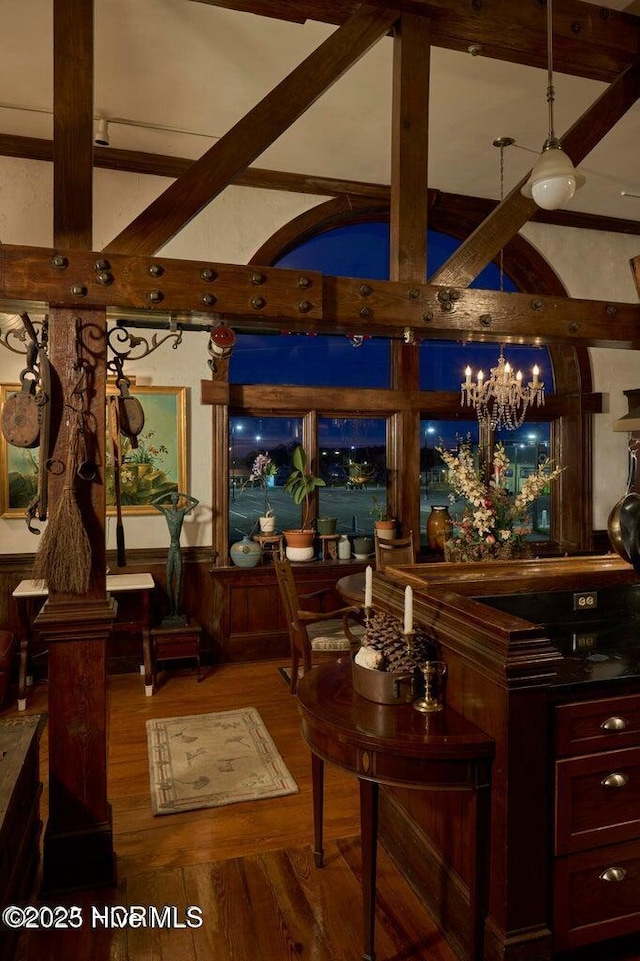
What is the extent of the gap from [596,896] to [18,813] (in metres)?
1.89

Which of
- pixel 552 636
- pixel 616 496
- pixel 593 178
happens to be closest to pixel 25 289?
pixel 552 636

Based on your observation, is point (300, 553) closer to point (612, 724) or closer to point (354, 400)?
point (354, 400)

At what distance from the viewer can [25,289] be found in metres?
2.40

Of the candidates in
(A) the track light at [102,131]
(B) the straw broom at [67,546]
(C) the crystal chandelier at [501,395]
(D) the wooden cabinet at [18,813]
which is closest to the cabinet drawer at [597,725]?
(D) the wooden cabinet at [18,813]

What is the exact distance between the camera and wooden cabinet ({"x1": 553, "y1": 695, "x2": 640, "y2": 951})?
6.58 ft

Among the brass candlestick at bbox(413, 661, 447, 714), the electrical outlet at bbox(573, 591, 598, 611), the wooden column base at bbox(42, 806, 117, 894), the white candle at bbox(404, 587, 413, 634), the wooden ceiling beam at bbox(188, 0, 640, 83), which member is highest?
the wooden ceiling beam at bbox(188, 0, 640, 83)

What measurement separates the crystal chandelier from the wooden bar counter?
3174 mm

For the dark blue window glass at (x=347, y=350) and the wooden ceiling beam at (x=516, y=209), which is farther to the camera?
the dark blue window glass at (x=347, y=350)

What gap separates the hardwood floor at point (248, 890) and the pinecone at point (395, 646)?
0.93 metres

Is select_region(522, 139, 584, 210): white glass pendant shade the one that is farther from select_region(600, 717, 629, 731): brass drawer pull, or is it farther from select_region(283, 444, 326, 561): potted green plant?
select_region(283, 444, 326, 561): potted green plant

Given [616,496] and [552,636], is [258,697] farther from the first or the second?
[616,496]

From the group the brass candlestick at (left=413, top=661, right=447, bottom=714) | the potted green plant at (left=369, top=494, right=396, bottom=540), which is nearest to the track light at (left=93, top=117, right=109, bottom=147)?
the potted green plant at (left=369, top=494, right=396, bottom=540)

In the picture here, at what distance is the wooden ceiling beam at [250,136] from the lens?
2.60 meters

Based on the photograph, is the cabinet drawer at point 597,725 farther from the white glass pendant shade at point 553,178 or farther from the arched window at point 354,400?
the arched window at point 354,400
